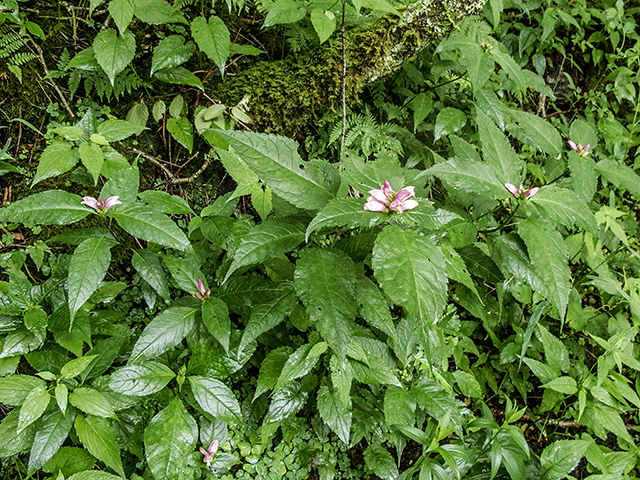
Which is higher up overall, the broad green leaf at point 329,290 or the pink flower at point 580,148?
the pink flower at point 580,148

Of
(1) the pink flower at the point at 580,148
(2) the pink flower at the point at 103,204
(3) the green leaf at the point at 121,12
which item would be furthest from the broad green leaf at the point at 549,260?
(3) the green leaf at the point at 121,12

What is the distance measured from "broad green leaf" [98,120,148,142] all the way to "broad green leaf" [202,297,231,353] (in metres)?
1.02

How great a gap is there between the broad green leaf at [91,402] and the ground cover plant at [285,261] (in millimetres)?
11

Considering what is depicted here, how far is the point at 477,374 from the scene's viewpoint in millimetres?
2672

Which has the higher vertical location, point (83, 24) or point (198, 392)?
point (83, 24)

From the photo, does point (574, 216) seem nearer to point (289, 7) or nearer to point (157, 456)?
point (289, 7)

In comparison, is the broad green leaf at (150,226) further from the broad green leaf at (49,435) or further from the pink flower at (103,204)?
the broad green leaf at (49,435)

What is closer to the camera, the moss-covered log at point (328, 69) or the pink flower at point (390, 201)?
the pink flower at point (390, 201)

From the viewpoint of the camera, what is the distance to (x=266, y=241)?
1.51m

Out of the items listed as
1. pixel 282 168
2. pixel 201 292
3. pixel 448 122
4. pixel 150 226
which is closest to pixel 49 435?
pixel 201 292

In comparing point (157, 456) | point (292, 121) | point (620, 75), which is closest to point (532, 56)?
point (620, 75)

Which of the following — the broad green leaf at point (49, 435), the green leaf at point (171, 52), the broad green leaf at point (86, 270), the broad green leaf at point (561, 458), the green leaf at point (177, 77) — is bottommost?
the broad green leaf at point (561, 458)

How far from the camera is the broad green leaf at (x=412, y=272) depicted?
4.00ft

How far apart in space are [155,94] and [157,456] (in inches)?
86.0
